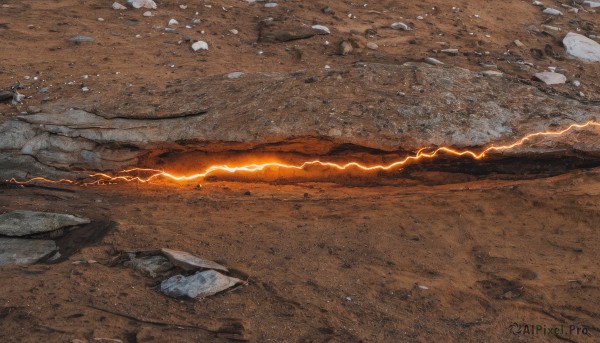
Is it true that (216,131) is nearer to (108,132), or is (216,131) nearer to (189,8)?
(108,132)

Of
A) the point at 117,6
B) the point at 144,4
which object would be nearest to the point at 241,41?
the point at 144,4

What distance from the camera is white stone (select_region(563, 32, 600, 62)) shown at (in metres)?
8.25

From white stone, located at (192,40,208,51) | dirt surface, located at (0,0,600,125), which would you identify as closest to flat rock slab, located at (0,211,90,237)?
dirt surface, located at (0,0,600,125)

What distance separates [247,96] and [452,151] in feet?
6.04

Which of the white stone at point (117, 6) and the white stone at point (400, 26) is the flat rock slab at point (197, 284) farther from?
the white stone at point (117, 6)

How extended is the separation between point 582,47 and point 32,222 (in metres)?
6.91

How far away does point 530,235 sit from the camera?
475cm

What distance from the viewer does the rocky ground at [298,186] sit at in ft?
12.1

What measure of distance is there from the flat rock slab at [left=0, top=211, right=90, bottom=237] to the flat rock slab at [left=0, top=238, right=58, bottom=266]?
75mm

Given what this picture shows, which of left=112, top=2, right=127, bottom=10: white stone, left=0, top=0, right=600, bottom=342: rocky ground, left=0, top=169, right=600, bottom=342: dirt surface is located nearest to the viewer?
left=0, top=169, right=600, bottom=342: dirt surface

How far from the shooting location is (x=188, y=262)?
154 inches

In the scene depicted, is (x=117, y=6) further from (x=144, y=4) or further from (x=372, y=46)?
(x=372, y=46)

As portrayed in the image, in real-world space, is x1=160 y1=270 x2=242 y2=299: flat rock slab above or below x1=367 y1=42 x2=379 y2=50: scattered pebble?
above

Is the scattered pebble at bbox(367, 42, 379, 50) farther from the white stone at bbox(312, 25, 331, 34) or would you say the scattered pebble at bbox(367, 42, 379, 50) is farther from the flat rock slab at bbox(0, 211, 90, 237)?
the flat rock slab at bbox(0, 211, 90, 237)
